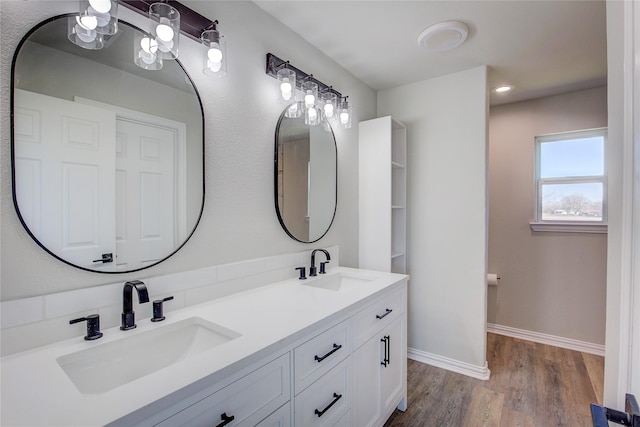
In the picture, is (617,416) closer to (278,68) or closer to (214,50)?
(214,50)

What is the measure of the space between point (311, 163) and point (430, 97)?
133 cm

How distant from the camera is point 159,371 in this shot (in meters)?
0.77

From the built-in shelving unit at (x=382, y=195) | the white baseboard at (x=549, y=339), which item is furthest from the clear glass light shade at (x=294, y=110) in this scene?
the white baseboard at (x=549, y=339)

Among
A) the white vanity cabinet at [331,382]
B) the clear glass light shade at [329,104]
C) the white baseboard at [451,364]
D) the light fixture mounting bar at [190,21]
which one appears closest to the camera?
the white vanity cabinet at [331,382]

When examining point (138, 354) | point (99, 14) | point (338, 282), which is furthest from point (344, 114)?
point (138, 354)

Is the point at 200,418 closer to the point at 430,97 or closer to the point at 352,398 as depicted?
the point at 352,398

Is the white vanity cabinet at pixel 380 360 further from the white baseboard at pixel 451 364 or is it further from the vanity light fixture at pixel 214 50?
the vanity light fixture at pixel 214 50

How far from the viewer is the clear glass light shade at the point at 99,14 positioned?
3.24 ft

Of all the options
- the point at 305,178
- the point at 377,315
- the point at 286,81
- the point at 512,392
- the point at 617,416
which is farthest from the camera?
the point at 512,392

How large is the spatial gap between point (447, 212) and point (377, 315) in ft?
4.34

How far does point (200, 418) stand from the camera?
0.77 meters

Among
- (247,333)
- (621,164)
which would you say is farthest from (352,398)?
(621,164)

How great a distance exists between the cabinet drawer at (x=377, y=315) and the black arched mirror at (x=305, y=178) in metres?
0.64

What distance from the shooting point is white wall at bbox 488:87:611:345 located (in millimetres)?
2725
